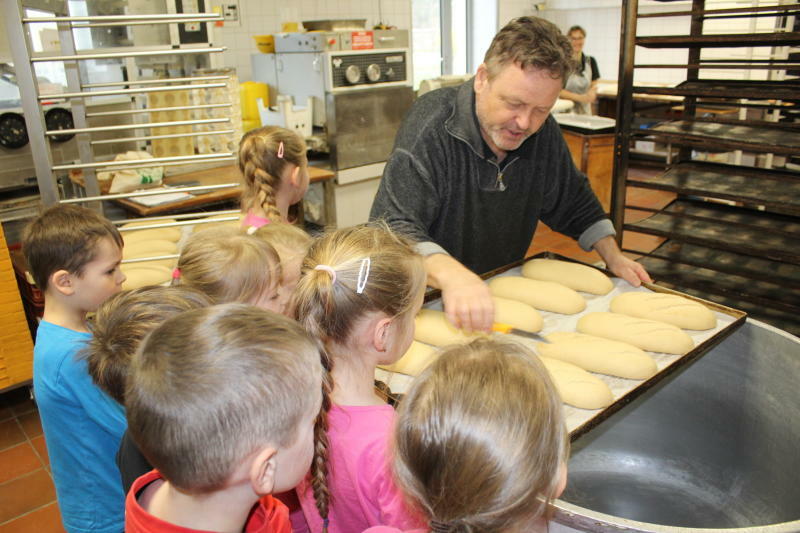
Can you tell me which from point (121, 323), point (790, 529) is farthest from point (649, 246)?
point (121, 323)

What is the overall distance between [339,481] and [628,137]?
1.54 metres

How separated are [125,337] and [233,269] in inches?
16.0

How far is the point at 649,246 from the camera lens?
4.79 m

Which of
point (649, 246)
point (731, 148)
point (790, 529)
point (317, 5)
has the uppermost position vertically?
point (317, 5)

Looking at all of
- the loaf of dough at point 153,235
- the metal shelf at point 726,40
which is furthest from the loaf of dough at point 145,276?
the metal shelf at point 726,40

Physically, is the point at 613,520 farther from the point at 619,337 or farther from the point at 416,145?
the point at 416,145

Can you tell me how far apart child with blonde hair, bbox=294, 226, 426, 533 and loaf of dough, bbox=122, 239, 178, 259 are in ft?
5.43

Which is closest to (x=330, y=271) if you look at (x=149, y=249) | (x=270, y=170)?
(x=270, y=170)

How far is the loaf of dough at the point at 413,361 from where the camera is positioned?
150 centimetres

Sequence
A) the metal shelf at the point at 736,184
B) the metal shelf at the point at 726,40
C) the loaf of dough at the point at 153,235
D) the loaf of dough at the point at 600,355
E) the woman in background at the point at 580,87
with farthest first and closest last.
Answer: the woman in background at the point at 580,87 < the loaf of dough at the point at 153,235 < the metal shelf at the point at 736,184 < the metal shelf at the point at 726,40 < the loaf of dough at the point at 600,355

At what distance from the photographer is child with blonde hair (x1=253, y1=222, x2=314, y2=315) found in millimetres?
1668

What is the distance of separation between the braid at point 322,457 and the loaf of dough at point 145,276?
63.1 inches

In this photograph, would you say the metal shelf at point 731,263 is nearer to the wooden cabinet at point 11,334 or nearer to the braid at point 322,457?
the braid at point 322,457

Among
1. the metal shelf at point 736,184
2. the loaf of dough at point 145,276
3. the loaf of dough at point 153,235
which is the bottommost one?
the loaf of dough at point 145,276
